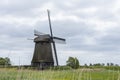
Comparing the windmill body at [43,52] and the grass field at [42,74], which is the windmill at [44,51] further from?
the grass field at [42,74]

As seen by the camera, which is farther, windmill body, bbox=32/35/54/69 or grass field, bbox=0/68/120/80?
windmill body, bbox=32/35/54/69

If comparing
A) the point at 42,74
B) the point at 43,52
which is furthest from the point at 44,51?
the point at 42,74

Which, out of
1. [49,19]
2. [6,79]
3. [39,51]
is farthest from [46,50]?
[6,79]

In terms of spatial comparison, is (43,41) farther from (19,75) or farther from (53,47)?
(19,75)

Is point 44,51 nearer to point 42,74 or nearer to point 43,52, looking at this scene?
point 43,52

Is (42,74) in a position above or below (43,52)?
below

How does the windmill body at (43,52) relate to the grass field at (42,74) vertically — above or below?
above

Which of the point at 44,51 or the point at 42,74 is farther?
the point at 44,51

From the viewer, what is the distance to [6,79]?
406 inches

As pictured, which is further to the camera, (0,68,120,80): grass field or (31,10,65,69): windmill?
(31,10,65,69): windmill

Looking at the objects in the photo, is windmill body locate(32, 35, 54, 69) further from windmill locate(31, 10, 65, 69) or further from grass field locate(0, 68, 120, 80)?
grass field locate(0, 68, 120, 80)

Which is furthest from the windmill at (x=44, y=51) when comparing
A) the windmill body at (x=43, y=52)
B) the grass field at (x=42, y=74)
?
the grass field at (x=42, y=74)

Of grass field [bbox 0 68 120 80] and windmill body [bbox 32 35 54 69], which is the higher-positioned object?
windmill body [bbox 32 35 54 69]

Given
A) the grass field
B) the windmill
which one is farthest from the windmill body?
the grass field
